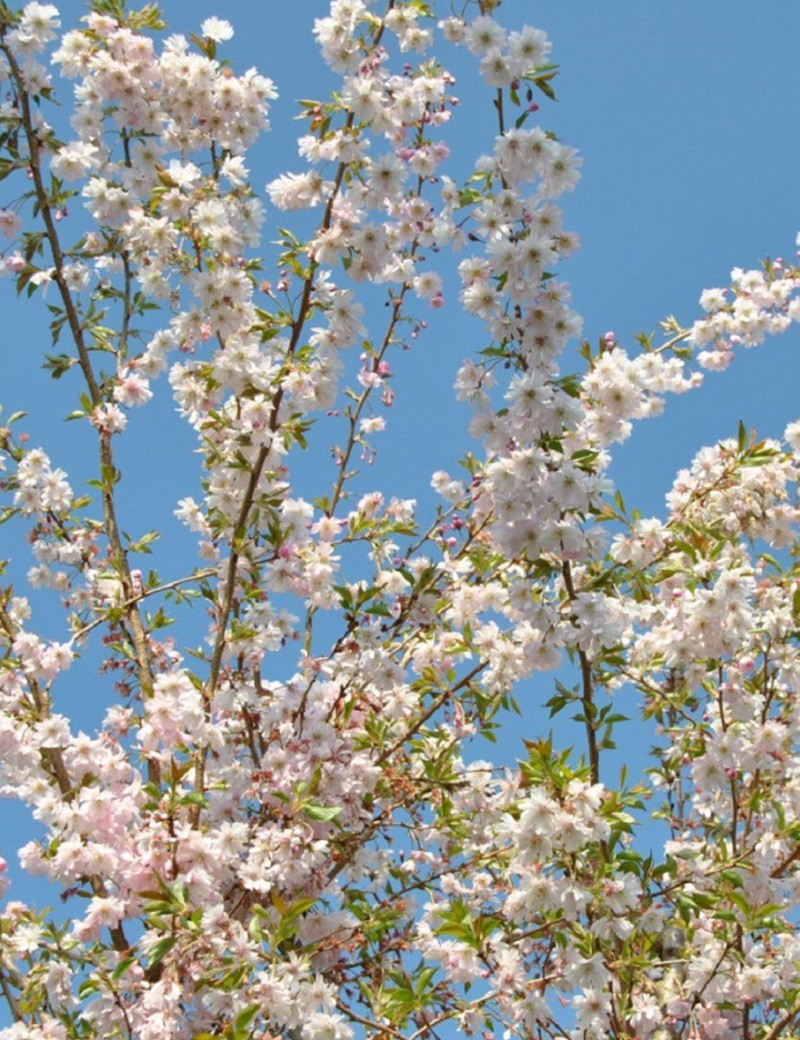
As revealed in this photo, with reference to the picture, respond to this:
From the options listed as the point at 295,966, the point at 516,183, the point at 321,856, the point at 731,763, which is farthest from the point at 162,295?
the point at 731,763

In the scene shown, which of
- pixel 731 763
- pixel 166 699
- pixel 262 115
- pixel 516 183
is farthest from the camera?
pixel 262 115

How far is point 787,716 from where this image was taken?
5.36 metres

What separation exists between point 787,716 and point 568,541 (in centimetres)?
227

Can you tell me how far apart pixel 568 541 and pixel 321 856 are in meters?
1.57

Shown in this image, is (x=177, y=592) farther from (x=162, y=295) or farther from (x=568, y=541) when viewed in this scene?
(x=568, y=541)

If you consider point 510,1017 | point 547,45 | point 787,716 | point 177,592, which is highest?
point 547,45

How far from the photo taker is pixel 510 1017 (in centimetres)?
430

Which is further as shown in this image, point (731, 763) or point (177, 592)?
point (177, 592)

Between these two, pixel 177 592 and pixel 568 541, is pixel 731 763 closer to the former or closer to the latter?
pixel 568 541

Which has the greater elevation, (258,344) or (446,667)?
(258,344)

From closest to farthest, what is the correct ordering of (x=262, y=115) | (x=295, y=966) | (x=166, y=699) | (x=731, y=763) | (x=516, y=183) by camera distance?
(x=295, y=966), (x=516, y=183), (x=166, y=699), (x=731, y=763), (x=262, y=115)

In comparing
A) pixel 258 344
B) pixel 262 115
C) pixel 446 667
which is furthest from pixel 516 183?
pixel 446 667

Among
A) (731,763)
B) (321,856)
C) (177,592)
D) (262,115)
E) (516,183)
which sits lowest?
(321,856)

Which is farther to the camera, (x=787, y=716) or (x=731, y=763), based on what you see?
(x=787, y=716)
